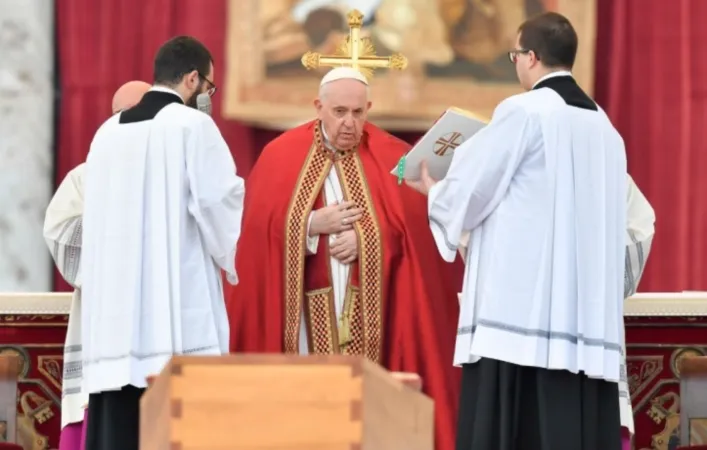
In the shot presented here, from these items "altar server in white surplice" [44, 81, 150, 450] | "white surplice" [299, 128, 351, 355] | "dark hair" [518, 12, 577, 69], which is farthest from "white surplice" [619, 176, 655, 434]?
"altar server in white surplice" [44, 81, 150, 450]

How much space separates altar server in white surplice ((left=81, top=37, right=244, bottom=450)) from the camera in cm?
549

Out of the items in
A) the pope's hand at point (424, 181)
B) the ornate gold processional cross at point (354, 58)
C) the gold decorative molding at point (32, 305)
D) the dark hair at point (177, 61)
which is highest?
the ornate gold processional cross at point (354, 58)

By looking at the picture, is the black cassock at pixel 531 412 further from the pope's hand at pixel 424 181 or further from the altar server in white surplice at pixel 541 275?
the pope's hand at pixel 424 181

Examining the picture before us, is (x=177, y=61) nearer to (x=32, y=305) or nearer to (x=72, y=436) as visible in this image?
(x=32, y=305)

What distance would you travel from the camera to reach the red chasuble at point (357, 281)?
250 inches

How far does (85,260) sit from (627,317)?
8.45ft

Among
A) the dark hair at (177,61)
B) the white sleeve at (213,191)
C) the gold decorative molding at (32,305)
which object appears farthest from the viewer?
the gold decorative molding at (32,305)

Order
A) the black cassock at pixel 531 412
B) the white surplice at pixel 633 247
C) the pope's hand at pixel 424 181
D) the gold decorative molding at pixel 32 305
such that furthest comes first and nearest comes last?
1. the gold decorative molding at pixel 32 305
2. the white surplice at pixel 633 247
3. the pope's hand at pixel 424 181
4. the black cassock at pixel 531 412

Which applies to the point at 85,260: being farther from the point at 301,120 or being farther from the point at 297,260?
the point at 301,120

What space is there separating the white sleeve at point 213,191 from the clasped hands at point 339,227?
0.76 meters

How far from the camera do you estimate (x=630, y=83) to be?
8.61 meters

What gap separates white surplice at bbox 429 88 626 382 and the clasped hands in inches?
35.7

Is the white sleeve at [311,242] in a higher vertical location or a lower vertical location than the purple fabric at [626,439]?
higher

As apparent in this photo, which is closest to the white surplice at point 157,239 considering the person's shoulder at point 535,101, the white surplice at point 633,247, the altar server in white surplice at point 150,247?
the altar server in white surplice at point 150,247
